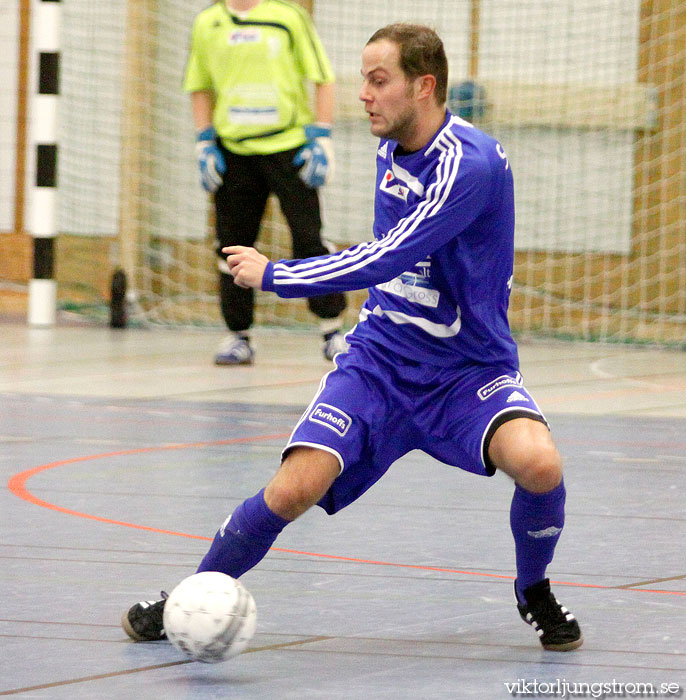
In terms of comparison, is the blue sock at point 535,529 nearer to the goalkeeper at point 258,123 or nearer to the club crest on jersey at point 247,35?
the goalkeeper at point 258,123

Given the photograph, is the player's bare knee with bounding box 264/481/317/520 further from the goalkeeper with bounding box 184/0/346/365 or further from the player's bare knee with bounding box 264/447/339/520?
the goalkeeper with bounding box 184/0/346/365

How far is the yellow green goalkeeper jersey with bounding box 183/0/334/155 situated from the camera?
22.8ft

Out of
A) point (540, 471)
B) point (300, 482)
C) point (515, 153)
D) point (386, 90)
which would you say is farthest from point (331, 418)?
point (515, 153)

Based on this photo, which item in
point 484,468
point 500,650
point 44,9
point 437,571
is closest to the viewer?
point 500,650

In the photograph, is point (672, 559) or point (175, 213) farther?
point (175, 213)

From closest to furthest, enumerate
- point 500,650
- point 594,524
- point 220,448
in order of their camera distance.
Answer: point 500,650 → point 594,524 → point 220,448

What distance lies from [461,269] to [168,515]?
1.17 metres

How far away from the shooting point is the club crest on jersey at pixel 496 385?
2725mm

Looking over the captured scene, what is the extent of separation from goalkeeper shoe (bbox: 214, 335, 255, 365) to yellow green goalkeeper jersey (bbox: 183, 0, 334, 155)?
0.92 m

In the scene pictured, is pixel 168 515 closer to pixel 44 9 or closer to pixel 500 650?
pixel 500 650

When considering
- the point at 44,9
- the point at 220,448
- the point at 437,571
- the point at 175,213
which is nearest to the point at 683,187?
the point at 175,213

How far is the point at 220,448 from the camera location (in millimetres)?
4672

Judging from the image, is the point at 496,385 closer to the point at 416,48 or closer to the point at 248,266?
the point at 248,266

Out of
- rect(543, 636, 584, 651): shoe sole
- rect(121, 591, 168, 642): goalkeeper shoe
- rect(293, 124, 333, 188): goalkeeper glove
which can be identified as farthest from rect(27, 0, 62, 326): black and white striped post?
rect(543, 636, 584, 651): shoe sole
